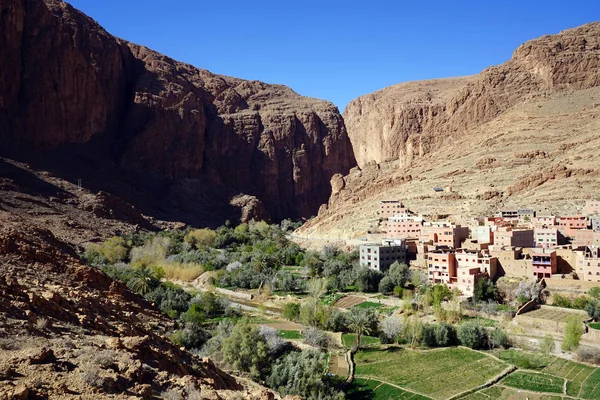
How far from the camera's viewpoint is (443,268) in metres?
40.6

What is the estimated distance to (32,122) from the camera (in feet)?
253

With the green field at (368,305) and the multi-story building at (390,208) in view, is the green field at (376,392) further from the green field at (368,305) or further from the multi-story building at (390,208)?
the multi-story building at (390,208)

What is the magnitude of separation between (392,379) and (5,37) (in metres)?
74.6

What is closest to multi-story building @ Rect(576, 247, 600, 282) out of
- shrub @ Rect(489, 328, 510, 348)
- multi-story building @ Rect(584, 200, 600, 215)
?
shrub @ Rect(489, 328, 510, 348)

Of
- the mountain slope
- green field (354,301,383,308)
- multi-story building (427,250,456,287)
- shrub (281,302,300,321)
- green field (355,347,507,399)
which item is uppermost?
the mountain slope

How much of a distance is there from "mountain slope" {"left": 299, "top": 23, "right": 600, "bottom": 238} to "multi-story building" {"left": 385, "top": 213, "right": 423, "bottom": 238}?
4.77 meters

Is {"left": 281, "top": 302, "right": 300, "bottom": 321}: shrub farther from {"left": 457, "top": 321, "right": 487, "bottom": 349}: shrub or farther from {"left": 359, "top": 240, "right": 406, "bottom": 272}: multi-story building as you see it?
{"left": 359, "top": 240, "right": 406, "bottom": 272}: multi-story building

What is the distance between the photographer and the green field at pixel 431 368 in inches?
944

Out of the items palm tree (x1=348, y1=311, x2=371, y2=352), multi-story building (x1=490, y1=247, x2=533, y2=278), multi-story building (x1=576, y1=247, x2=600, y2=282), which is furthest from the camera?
multi-story building (x1=490, y1=247, x2=533, y2=278)

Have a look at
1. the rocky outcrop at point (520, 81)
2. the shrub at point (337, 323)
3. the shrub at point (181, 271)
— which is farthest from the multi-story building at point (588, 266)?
the rocky outcrop at point (520, 81)

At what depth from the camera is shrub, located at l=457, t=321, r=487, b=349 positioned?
95.5ft

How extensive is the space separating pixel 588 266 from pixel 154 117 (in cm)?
7488

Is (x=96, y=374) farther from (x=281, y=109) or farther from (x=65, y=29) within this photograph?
(x=281, y=109)

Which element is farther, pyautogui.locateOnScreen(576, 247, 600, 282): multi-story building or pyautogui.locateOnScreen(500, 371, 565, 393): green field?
pyautogui.locateOnScreen(576, 247, 600, 282): multi-story building
